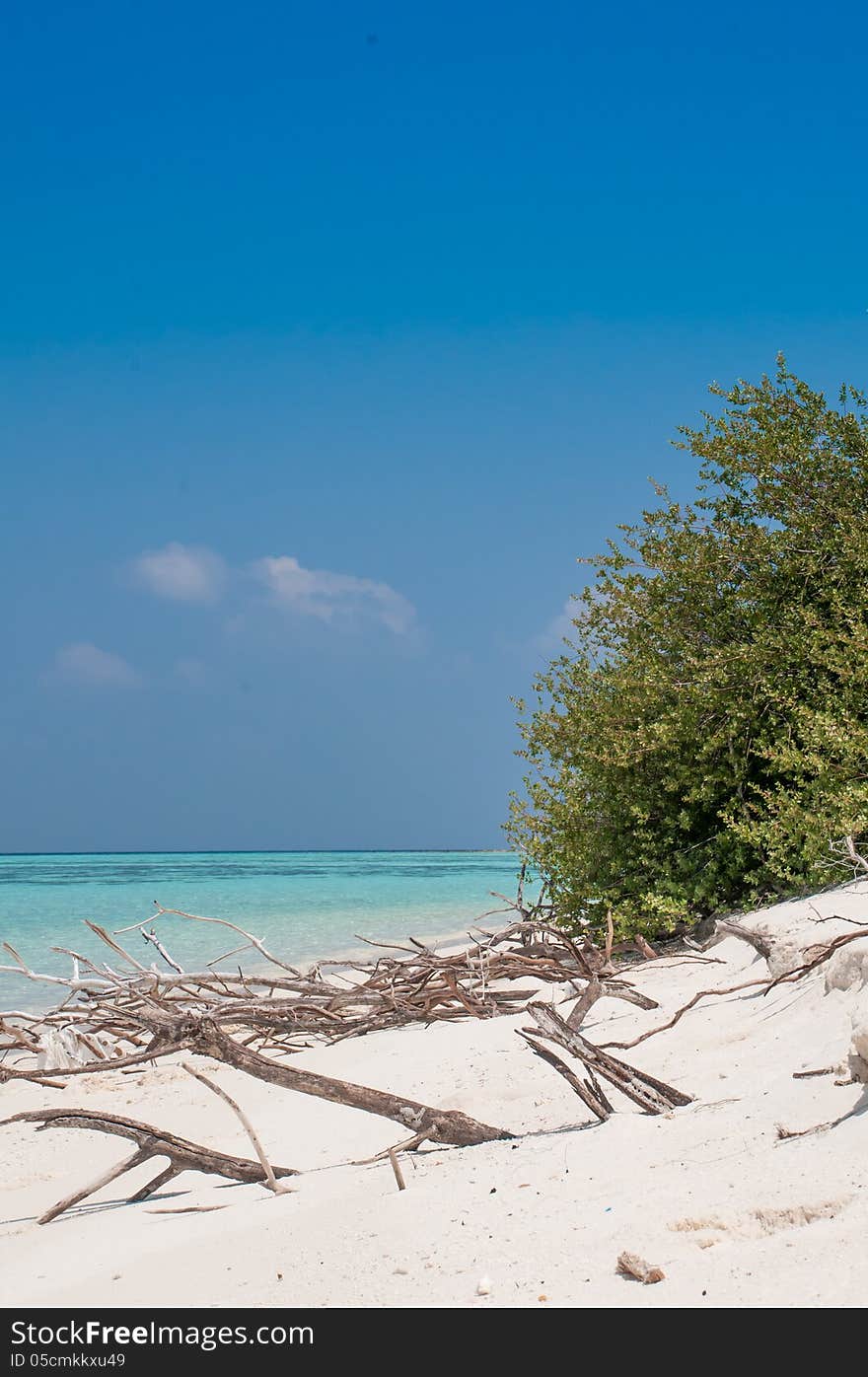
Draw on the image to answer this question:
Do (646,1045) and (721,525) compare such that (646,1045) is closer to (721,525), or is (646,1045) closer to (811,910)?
(811,910)

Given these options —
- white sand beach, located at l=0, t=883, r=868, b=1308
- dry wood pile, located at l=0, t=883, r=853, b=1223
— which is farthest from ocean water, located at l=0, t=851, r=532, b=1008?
white sand beach, located at l=0, t=883, r=868, b=1308

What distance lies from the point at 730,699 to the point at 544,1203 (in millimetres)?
5503

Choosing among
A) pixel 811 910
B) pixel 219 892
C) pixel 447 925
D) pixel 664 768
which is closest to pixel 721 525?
pixel 664 768

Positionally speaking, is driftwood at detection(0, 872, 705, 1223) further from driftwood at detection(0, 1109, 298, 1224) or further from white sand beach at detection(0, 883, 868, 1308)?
white sand beach at detection(0, 883, 868, 1308)

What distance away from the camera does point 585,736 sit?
859cm

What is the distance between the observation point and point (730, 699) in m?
7.57

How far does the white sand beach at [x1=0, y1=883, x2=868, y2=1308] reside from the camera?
2.11m

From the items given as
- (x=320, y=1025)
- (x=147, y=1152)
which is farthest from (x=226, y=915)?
(x=147, y=1152)

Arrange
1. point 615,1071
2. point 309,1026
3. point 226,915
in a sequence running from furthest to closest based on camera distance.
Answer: point 226,915 → point 309,1026 → point 615,1071

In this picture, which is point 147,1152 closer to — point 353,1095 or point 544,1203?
point 353,1095

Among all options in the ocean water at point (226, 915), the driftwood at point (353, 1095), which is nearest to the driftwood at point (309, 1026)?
the driftwood at point (353, 1095)

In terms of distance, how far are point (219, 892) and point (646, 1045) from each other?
30549mm

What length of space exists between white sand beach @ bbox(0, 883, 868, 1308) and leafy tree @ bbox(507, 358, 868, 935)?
2642 mm

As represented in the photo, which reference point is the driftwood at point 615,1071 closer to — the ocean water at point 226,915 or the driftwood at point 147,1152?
the driftwood at point 147,1152
